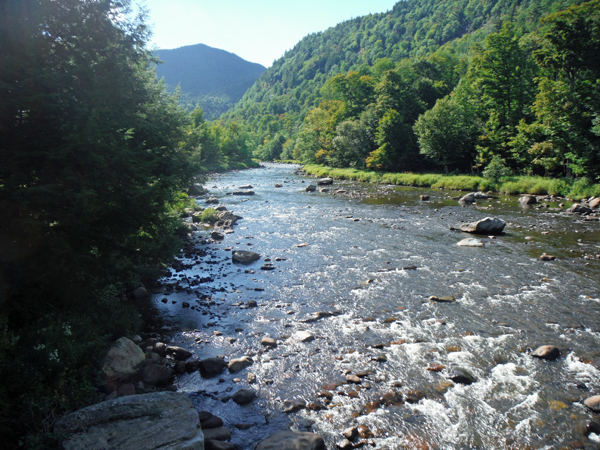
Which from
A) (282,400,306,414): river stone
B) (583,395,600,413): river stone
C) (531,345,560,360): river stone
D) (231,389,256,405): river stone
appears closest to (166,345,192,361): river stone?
(231,389,256,405): river stone

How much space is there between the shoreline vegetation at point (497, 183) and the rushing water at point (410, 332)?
1431 cm

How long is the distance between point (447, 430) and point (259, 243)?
16.6 metres

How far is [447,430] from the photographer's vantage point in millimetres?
7137

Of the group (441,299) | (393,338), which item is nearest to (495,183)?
(441,299)

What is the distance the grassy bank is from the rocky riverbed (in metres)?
14.1

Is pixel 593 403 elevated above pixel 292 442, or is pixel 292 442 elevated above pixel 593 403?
pixel 292 442

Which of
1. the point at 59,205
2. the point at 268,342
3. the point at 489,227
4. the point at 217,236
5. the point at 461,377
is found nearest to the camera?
the point at 59,205

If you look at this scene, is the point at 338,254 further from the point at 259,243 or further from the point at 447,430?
the point at 447,430

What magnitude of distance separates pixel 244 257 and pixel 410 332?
10.3 meters

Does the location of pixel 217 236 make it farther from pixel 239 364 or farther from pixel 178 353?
pixel 239 364

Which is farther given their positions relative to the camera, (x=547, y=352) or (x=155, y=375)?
(x=547, y=352)

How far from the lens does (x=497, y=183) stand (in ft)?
139

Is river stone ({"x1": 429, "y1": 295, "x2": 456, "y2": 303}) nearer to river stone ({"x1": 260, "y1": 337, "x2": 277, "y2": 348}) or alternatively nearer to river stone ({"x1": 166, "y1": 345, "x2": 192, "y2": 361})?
river stone ({"x1": 260, "y1": 337, "x2": 277, "y2": 348})

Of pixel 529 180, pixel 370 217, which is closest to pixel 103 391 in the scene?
pixel 370 217
